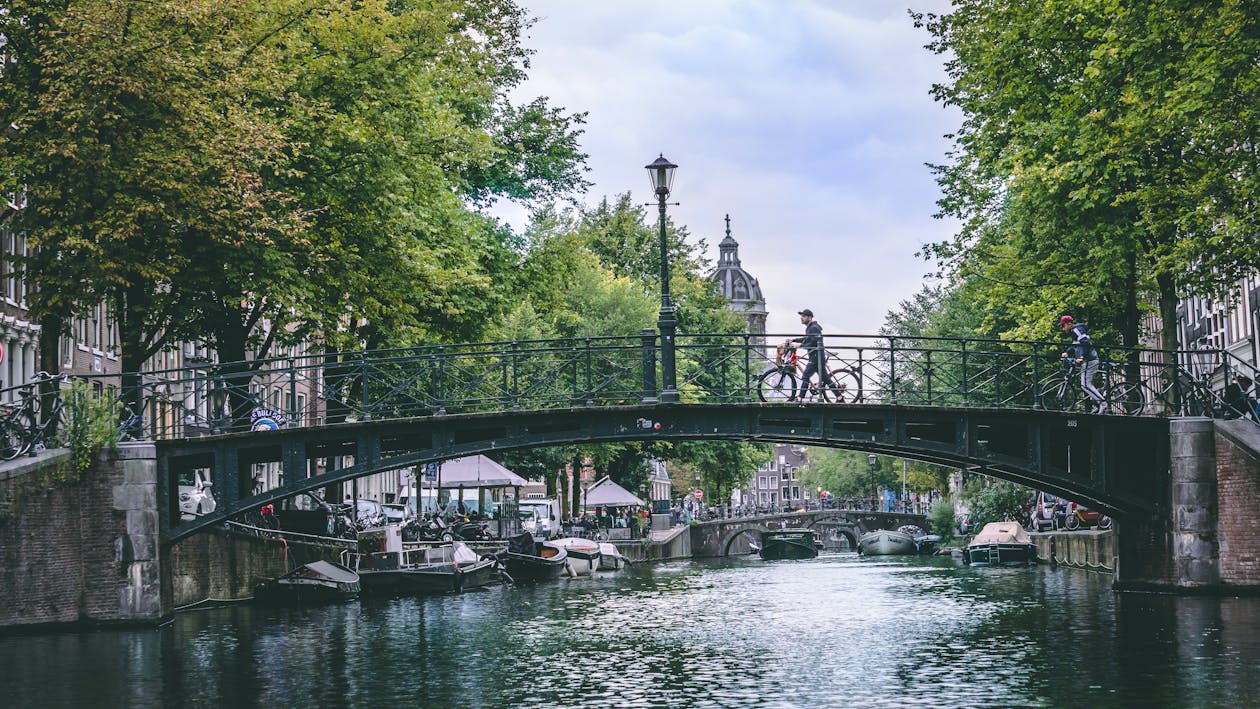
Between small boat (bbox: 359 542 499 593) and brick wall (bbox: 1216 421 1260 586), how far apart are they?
64.0 ft

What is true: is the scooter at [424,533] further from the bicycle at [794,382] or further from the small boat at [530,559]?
the bicycle at [794,382]

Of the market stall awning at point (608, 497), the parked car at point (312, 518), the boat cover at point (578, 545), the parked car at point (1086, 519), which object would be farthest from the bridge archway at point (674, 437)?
the market stall awning at point (608, 497)

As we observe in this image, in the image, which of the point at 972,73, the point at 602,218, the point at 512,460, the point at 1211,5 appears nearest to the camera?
the point at 1211,5

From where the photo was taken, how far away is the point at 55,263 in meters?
30.7

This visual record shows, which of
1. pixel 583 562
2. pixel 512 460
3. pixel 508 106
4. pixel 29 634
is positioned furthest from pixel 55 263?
pixel 512 460

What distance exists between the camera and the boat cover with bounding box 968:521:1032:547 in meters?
55.8

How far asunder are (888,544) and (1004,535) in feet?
93.4

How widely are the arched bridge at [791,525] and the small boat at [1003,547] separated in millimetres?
29655

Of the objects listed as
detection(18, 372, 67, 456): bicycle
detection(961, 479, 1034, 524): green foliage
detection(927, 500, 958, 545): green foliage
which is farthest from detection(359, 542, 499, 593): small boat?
detection(927, 500, 958, 545): green foliage

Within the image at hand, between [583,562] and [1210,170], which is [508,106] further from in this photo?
[1210,170]

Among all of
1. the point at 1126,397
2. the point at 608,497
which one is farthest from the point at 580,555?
the point at 1126,397

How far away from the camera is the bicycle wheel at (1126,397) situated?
31.6 m

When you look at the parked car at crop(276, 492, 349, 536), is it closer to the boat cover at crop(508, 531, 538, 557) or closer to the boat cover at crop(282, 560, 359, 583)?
the boat cover at crop(282, 560, 359, 583)

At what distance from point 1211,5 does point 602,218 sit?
179ft
